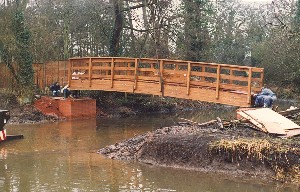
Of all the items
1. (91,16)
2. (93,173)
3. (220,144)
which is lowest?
(93,173)

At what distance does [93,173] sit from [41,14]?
23.4 meters

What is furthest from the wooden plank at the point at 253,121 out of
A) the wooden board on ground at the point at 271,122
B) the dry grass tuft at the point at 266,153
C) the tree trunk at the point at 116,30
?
the tree trunk at the point at 116,30

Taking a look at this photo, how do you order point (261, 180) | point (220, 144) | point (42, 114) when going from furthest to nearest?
point (42, 114)
point (220, 144)
point (261, 180)

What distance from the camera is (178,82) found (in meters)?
19.6

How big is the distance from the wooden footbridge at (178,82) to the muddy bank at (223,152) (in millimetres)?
3616

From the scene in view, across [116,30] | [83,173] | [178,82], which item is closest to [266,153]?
[83,173]

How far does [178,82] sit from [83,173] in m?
8.54

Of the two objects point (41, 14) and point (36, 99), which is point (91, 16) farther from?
point (36, 99)

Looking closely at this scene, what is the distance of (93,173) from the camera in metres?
11.9

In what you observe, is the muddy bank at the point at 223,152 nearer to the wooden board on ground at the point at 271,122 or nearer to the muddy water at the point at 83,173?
the wooden board on ground at the point at 271,122

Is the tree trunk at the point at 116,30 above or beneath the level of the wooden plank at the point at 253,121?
above

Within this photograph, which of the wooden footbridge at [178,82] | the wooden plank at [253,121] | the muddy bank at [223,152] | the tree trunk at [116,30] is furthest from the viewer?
the tree trunk at [116,30]

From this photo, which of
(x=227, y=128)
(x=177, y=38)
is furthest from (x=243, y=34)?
(x=227, y=128)

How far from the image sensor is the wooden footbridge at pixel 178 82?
56.0ft
